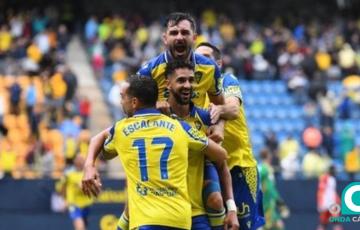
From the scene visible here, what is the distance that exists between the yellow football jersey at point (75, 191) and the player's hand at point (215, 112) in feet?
32.6

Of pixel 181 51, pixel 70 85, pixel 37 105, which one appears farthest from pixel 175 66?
pixel 70 85

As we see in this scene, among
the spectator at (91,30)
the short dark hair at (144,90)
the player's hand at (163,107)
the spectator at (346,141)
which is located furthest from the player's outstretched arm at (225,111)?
the spectator at (91,30)

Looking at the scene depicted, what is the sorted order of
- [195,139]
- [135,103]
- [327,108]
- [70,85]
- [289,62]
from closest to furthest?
[135,103], [195,139], [70,85], [327,108], [289,62]

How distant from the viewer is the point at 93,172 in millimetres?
8742

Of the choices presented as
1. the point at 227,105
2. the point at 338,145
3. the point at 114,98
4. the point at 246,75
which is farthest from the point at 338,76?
the point at 227,105

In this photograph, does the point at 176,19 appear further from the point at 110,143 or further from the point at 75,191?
the point at 75,191

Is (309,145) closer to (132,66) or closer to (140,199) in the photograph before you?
(132,66)

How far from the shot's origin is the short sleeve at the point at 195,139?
8531 mm

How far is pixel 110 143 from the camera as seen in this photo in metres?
8.67

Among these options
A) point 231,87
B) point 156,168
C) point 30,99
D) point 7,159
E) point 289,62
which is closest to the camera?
point 156,168

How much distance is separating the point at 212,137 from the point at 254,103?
1911 cm

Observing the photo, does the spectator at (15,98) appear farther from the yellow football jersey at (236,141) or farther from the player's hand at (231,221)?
the player's hand at (231,221)

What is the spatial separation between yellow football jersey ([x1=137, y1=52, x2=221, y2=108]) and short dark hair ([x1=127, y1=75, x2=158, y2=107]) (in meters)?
0.73

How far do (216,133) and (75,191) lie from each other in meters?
10.4
